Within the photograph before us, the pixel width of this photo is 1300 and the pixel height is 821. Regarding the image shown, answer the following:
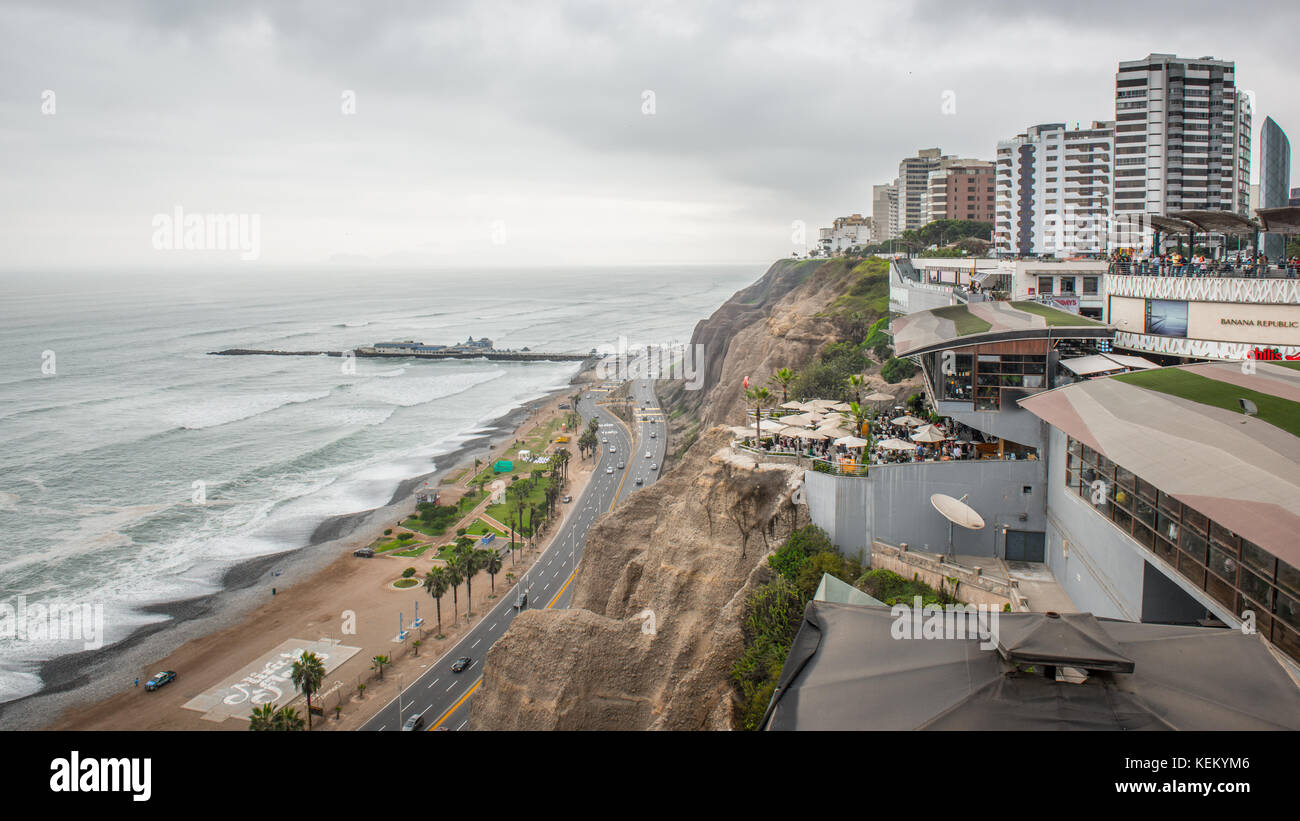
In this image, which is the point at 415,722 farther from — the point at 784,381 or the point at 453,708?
the point at 784,381

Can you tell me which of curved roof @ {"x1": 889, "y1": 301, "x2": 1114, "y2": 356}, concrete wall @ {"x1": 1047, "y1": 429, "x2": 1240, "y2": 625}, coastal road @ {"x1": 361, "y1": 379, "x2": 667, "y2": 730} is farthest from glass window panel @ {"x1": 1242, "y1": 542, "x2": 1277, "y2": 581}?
coastal road @ {"x1": 361, "y1": 379, "x2": 667, "y2": 730}

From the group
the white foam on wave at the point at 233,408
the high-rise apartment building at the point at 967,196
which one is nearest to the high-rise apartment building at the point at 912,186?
the high-rise apartment building at the point at 967,196

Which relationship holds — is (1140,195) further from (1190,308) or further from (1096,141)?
(1190,308)

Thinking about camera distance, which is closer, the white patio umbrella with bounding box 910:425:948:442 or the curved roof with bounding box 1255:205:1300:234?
the white patio umbrella with bounding box 910:425:948:442

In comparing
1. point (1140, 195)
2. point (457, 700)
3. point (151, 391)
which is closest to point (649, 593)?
point (457, 700)

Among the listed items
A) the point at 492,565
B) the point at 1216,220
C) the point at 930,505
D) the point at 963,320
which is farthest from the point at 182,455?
the point at 1216,220

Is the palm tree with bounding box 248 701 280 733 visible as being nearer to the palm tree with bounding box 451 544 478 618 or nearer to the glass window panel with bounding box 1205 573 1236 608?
the palm tree with bounding box 451 544 478 618
